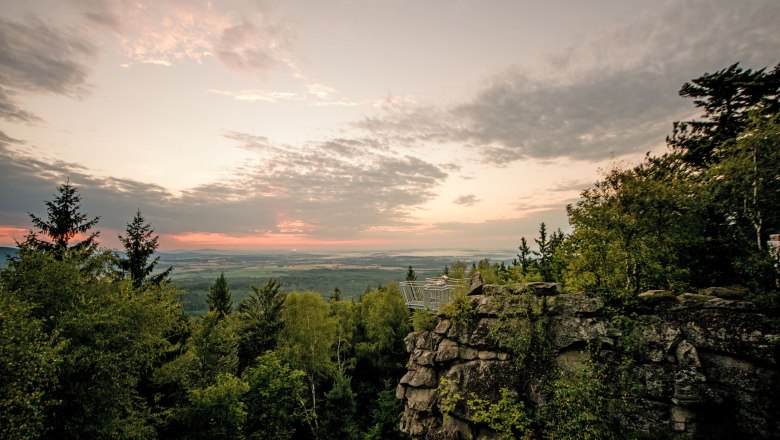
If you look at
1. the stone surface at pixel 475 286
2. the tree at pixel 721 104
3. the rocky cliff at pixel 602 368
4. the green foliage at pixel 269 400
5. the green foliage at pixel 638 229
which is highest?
the tree at pixel 721 104

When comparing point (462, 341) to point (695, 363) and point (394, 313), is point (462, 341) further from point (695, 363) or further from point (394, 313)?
point (394, 313)

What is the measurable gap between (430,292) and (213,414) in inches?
609

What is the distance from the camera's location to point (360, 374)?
37.7 metres

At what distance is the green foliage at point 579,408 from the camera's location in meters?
11.8

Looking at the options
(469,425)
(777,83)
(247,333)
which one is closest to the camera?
(469,425)

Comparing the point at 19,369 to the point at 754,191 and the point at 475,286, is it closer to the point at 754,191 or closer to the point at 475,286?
the point at 475,286

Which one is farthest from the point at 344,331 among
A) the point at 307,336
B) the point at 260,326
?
the point at 260,326

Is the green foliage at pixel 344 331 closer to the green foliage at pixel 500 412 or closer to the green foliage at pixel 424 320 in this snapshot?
the green foliage at pixel 424 320

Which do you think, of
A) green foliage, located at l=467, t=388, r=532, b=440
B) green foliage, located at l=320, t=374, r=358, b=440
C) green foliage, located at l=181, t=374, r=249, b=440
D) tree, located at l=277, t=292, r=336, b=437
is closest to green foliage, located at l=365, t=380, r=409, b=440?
green foliage, located at l=320, t=374, r=358, b=440

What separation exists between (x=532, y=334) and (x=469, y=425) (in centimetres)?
545

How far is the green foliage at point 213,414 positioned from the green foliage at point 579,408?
17993mm

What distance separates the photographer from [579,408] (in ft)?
40.3

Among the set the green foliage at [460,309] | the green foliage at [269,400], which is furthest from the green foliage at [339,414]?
the green foliage at [460,309]

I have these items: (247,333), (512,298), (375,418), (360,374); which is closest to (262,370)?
(247,333)
